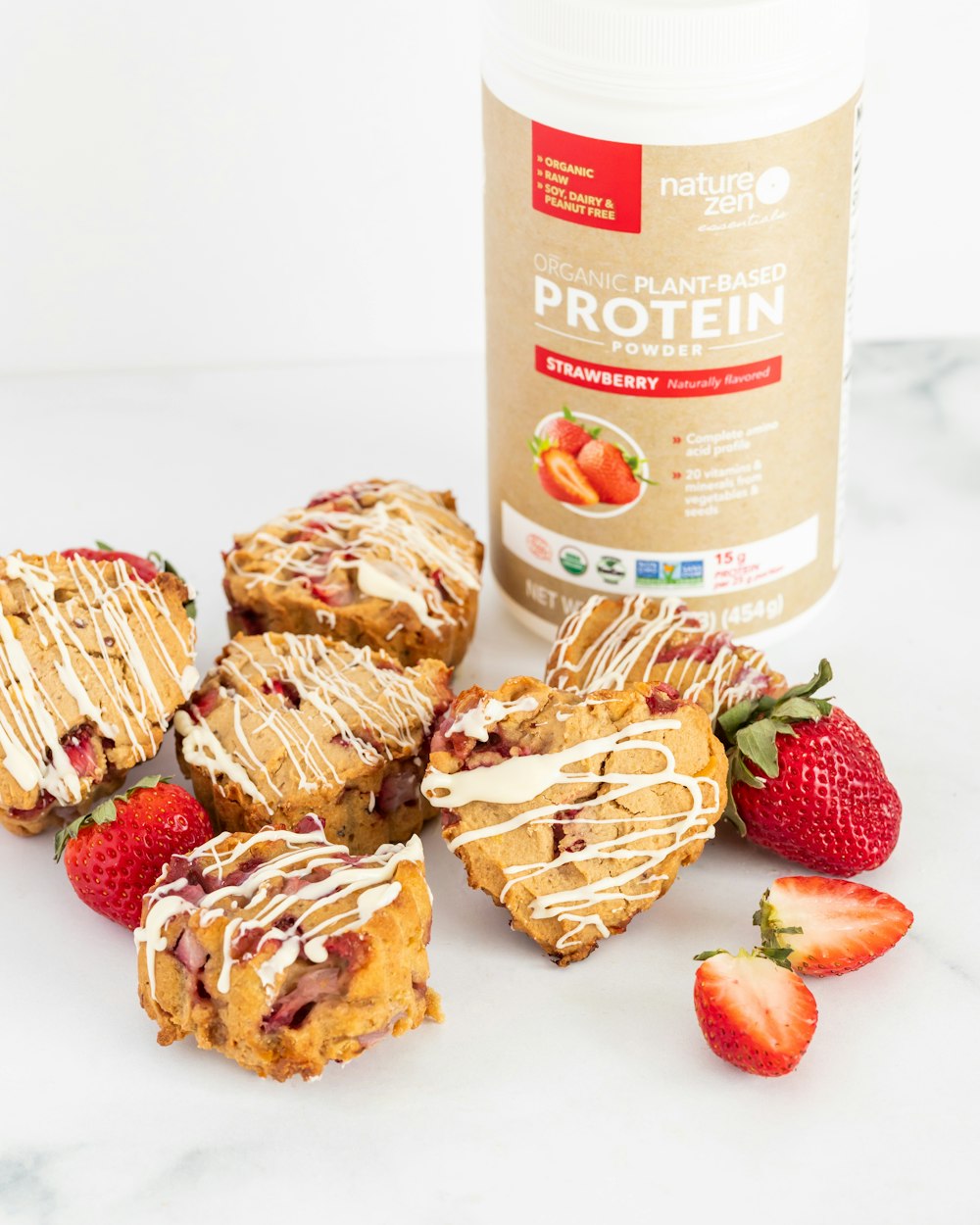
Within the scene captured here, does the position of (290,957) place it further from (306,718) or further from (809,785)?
(809,785)

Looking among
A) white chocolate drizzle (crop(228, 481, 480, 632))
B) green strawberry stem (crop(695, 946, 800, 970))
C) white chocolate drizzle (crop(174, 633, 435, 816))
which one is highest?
white chocolate drizzle (crop(228, 481, 480, 632))

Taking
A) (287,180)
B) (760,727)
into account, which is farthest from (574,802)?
(287,180)

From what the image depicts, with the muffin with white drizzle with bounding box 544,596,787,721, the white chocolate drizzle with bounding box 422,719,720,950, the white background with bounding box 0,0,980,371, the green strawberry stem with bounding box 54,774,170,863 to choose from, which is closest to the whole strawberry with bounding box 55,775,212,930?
the green strawberry stem with bounding box 54,774,170,863

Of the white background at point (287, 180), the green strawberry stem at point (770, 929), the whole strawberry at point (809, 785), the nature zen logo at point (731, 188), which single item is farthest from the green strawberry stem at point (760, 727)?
the white background at point (287, 180)

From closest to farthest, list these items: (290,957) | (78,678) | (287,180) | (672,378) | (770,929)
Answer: (290,957) < (770,929) < (78,678) < (672,378) < (287,180)

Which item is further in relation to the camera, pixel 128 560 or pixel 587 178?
pixel 128 560

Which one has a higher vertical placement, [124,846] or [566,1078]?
[124,846]

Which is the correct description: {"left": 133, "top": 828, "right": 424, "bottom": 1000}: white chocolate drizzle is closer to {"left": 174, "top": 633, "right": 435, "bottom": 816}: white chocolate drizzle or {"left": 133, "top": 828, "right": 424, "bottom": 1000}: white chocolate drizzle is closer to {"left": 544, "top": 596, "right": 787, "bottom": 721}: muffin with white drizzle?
{"left": 174, "top": 633, "right": 435, "bottom": 816}: white chocolate drizzle
